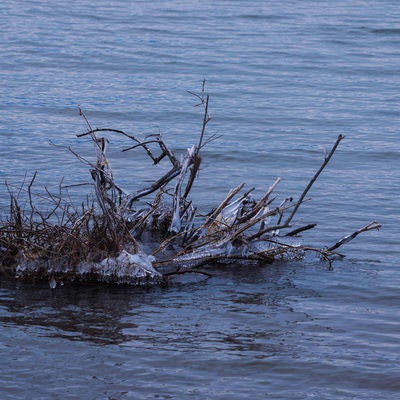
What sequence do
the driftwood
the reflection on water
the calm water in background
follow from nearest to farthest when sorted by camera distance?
the calm water in background, the reflection on water, the driftwood

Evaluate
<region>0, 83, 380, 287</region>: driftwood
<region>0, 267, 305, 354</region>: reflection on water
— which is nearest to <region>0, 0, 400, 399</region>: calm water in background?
<region>0, 267, 305, 354</region>: reflection on water

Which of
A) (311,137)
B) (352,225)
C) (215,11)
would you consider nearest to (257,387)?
(352,225)

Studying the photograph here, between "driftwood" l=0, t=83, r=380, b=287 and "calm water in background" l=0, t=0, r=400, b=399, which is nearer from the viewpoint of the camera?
"calm water in background" l=0, t=0, r=400, b=399

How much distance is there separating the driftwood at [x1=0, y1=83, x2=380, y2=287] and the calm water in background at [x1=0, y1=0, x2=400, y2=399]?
0.16 m

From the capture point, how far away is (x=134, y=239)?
838 cm

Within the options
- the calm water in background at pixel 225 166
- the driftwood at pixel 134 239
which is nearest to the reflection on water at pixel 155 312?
the calm water in background at pixel 225 166

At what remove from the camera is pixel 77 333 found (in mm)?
7645

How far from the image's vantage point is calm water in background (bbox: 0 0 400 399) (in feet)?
23.6

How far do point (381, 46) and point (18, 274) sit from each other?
1628 cm

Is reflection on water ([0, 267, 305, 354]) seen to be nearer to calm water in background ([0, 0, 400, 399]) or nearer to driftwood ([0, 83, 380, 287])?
calm water in background ([0, 0, 400, 399])

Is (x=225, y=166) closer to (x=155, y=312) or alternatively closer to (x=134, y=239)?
(x=134, y=239)

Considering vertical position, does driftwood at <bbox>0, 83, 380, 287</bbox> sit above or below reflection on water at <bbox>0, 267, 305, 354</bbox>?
above

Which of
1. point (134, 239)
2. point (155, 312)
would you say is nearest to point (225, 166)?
point (134, 239)

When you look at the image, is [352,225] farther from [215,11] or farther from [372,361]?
[215,11]
